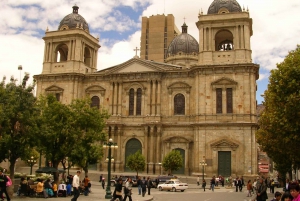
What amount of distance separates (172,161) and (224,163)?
5.85 metres

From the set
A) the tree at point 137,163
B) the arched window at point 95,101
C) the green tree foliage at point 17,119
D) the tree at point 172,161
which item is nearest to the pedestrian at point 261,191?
the green tree foliage at point 17,119

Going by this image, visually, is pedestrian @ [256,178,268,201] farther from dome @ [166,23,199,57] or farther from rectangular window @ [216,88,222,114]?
dome @ [166,23,199,57]

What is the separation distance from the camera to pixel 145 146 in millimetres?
45031

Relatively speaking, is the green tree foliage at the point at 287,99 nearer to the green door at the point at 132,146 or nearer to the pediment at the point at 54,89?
the green door at the point at 132,146

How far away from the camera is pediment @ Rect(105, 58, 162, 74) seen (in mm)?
46984

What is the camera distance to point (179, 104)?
4541 centimetres

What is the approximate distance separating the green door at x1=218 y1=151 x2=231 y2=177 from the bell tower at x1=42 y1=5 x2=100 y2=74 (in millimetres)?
20803

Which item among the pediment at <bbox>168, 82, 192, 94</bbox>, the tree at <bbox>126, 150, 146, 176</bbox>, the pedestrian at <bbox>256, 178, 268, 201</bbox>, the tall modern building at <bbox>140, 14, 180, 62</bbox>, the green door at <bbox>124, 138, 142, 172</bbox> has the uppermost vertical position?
the tall modern building at <bbox>140, 14, 180, 62</bbox>

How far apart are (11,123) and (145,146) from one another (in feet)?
81.4

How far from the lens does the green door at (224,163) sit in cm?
4128

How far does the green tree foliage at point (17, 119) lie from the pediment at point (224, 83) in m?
24.9

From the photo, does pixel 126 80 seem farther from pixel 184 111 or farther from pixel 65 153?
pixel 65 153

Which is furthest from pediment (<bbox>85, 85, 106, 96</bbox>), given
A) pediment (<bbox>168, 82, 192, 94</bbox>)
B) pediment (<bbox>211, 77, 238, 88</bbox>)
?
pediment (<bbox>211, 77, 238, 88</bbox>)

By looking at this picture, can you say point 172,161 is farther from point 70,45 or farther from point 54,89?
point 70,45
